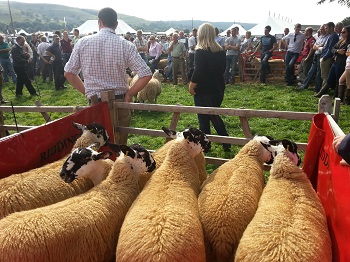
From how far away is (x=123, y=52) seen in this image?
155 inches

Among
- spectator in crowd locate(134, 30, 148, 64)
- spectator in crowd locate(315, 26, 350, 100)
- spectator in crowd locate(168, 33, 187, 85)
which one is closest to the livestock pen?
spectator in crowd locate(315, 26, 350, 100)

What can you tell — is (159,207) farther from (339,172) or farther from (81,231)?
(339,172)

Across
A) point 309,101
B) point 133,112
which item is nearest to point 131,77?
point 133,112

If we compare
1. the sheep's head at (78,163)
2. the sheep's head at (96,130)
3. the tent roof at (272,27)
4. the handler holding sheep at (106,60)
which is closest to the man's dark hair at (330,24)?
the handler holding sheep at (106,60)

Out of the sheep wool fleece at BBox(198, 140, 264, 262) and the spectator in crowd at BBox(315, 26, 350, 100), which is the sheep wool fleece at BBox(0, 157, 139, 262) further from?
the spectator in crowd at BBox(315, 26, 350, 100)

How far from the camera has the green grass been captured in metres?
6.51

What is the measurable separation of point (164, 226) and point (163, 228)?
0.02 metres

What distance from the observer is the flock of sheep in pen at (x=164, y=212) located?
5.91ft

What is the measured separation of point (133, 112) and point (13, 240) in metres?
6.71


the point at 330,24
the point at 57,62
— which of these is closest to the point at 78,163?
the point at 330,24

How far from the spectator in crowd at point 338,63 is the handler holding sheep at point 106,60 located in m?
6.68

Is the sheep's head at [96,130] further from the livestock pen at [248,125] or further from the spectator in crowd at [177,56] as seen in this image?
the spectator in crowd at [177,56]

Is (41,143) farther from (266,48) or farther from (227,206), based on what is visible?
(266,48)

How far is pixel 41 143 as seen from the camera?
3.09 meters
